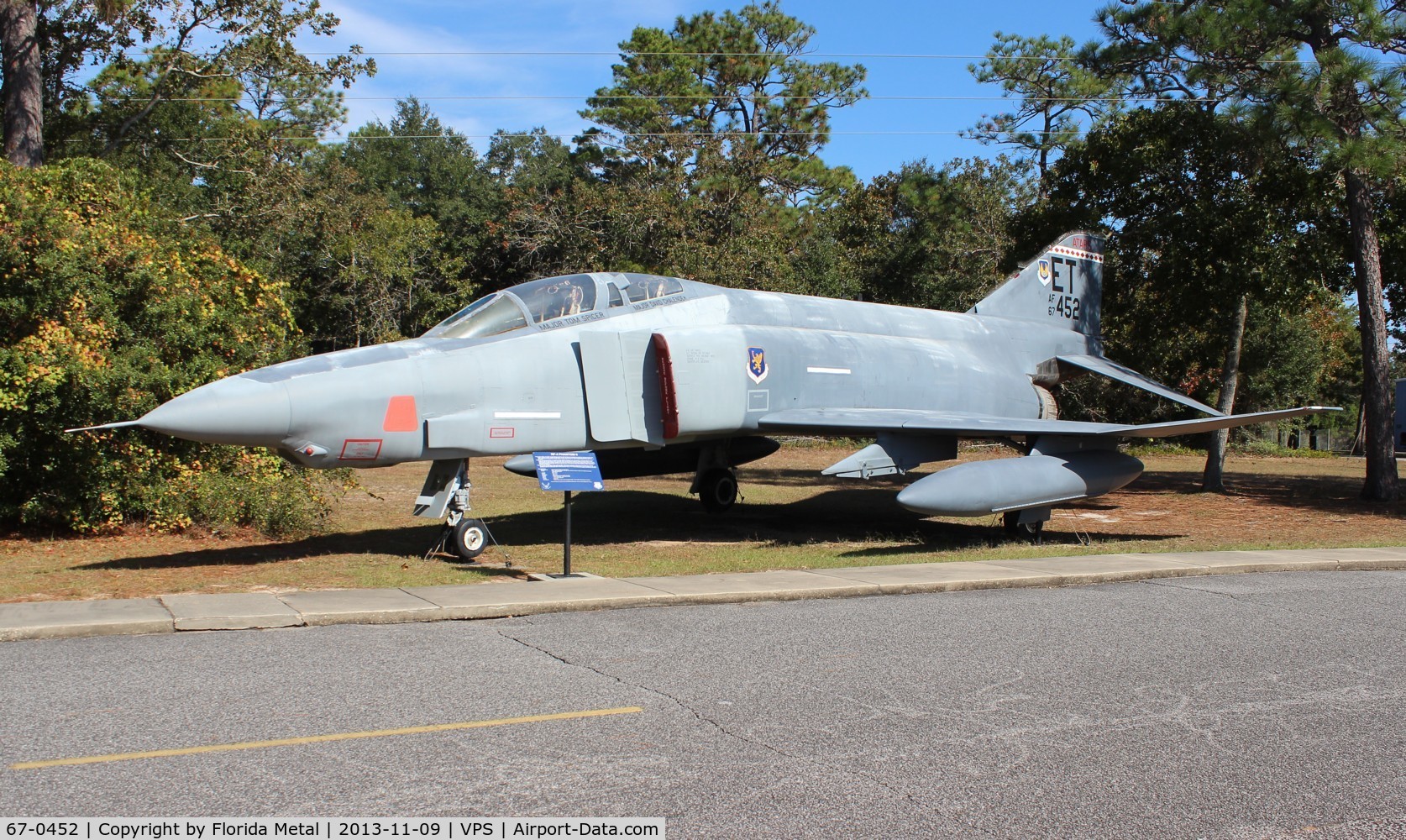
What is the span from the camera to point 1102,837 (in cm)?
452

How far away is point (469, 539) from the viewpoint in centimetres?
1240

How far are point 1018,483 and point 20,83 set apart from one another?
1899cm

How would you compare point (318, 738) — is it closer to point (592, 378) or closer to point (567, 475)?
point (567, 475)

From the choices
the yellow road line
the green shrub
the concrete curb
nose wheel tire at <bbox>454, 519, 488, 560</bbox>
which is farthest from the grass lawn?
the yellow road line

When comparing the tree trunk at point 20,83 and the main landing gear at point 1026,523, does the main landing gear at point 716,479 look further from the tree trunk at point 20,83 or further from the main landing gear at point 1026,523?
the tree trunk at point 20,83

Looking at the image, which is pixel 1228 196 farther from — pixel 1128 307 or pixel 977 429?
pixel 977 429

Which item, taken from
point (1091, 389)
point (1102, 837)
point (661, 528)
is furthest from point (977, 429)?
point (1091, 389)

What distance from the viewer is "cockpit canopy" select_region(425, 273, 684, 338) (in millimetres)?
12391

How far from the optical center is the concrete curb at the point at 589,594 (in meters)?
8.51

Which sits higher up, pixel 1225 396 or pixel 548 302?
pixel 548 302

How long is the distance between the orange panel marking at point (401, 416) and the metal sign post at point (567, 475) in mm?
1331

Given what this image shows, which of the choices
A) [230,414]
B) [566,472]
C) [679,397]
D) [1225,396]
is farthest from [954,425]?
[1225,396]

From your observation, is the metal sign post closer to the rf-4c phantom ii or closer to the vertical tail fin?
the rf-4c phantom ii

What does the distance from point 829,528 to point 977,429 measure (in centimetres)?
314
